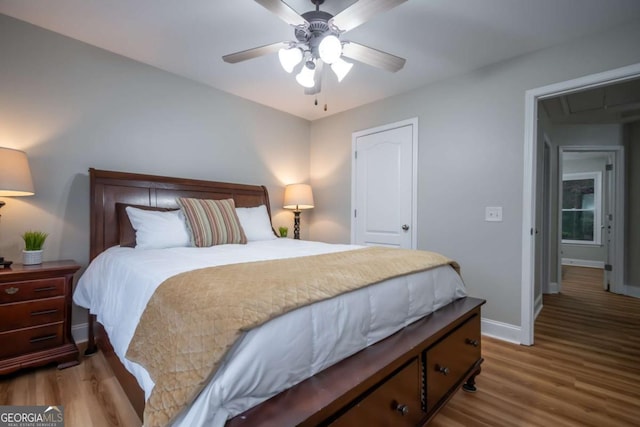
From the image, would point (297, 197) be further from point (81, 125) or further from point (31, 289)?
point (31, 289)

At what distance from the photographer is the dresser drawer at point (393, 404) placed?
1065 mm

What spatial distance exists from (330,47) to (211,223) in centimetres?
162

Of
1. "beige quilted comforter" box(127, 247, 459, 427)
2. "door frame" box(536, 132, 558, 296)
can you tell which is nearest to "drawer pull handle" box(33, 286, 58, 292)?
"beige quilted comforter" box(127, 247, 459, 427)

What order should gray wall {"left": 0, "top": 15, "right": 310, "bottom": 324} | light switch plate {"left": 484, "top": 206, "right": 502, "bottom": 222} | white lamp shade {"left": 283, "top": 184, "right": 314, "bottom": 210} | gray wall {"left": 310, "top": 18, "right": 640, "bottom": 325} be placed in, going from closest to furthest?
gray wall {"left": 0, "top": 15, "right": 310, "bottom": 324}
gray wall {"left": 310, "top": 18, "right": 640, "bottom": 325}
light switch plate {"left": 484, "top": 206, "right": 502, "bottom": 222}
white lamp shade {"left": 283, "top": 184, "right": 314, "bottom": 210}

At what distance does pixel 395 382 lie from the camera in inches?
48.8

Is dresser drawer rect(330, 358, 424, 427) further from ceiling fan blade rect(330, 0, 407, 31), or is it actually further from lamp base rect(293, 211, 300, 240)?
lamp base rect(293, 211, 300, 240)

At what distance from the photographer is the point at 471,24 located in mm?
2168

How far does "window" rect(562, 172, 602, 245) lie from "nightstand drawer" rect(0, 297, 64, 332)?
28.1ft

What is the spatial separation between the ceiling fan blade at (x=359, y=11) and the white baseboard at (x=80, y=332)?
9.74 ft

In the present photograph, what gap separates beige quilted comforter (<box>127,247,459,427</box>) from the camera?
0.87 metres

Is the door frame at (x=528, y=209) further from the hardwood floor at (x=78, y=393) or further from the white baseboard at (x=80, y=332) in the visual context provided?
the white baseboard at (x=80, y=332)

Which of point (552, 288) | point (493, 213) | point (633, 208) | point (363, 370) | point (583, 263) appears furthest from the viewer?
point (583, 263)

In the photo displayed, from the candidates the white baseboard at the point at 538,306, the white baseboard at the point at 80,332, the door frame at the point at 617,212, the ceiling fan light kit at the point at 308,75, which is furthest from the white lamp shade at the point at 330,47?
the door frame at the point at 617,212

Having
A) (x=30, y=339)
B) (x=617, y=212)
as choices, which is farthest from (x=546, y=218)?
(x=30, y=339)
